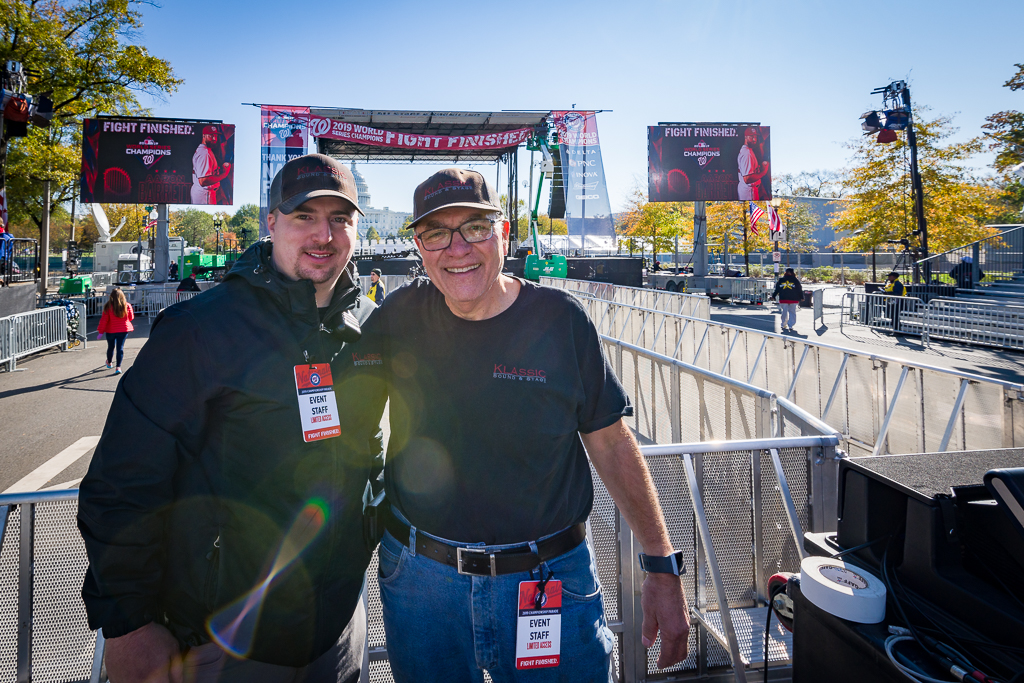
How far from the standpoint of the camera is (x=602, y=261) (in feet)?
111

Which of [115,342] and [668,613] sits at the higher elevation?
[115,342]

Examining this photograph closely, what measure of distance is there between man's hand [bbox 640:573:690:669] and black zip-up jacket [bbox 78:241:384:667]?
1050 millimetres

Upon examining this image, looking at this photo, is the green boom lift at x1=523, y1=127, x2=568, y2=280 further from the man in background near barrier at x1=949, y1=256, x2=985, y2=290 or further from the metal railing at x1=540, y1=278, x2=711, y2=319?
the man in background near barrier at x1=949, y1=256, x2=985, y2=290

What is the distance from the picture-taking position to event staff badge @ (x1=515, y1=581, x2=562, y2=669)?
75.5 inches

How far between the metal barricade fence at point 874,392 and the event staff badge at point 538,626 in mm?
4740

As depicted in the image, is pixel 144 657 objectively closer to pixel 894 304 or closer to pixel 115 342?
pixel 115 342

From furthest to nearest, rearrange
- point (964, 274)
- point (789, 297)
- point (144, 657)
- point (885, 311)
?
point (964, 274) → point (885, 311) → point (789, 297) → point (144, 657)

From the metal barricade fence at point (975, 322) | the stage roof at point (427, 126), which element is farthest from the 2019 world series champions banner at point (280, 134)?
the metal barricade fence at point (975, 322)

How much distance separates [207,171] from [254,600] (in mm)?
29178

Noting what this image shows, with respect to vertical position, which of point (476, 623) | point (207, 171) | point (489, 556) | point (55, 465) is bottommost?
point (55, 465)

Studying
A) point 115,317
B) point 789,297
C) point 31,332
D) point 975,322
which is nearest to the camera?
point 115,317

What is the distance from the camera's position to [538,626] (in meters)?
1.92

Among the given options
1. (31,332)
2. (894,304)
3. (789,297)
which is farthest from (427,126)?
(894,304)

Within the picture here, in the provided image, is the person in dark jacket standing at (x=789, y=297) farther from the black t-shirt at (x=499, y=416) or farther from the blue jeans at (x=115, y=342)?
the black t-shirt at (x=499, y=416)
